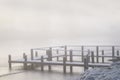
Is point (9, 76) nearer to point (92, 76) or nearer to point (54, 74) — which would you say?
point (54, 74)

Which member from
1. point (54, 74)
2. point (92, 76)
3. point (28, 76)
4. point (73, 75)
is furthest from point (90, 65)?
point (92, 76)

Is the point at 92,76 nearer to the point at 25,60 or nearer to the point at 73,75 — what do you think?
the point at 73,75

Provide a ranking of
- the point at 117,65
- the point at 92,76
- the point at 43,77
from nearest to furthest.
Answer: the point at 92,76 < the point at 117,65 < the point at 43,77

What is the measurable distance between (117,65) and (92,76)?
1.36 meters

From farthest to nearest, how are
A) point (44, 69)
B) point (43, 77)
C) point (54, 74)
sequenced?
point (44, 69)
point (54, 74)
point (43, 77)

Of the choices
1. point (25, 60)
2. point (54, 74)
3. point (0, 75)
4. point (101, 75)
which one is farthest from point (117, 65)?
point (25, 60)

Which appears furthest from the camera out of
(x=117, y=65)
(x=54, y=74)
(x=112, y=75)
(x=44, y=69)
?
(x=44, y=69)

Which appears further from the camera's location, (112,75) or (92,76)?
(92,76)

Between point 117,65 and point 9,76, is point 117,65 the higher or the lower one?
the higher one

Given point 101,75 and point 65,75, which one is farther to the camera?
point 65,75

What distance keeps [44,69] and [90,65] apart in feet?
13.1

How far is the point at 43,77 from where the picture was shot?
1549cm

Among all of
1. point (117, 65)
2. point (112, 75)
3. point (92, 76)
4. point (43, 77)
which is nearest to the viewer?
point (112, 75)

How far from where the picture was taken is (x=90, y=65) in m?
16.1
